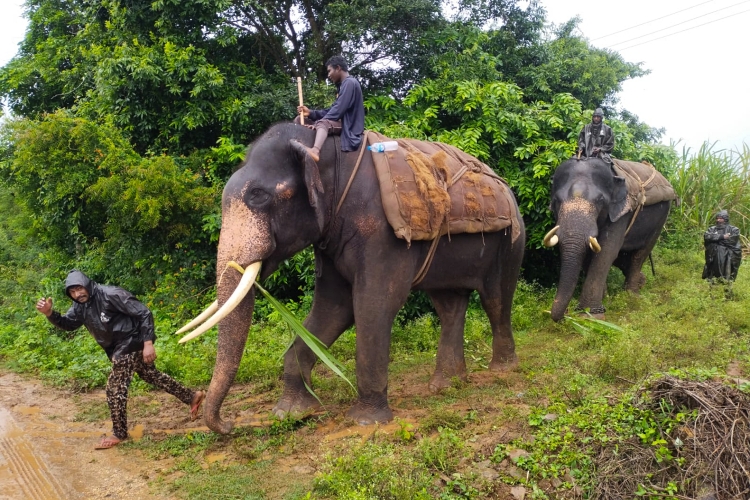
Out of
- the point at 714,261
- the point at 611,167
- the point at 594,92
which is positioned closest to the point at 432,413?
the point at 611,167

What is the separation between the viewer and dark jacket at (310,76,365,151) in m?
4.74

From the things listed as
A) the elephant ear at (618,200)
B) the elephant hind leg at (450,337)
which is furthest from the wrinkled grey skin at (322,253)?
the elephant ear at (618,200)

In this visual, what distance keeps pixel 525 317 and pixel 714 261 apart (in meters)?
3.04

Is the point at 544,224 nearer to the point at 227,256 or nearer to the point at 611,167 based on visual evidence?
the point at 611,167

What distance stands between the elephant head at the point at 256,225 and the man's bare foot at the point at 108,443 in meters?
0.94

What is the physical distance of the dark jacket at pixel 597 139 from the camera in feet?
27.5

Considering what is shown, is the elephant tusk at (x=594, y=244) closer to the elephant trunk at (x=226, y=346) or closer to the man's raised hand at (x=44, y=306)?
the elephant trunk at (x=226, y=346)

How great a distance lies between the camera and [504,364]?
20.5ft

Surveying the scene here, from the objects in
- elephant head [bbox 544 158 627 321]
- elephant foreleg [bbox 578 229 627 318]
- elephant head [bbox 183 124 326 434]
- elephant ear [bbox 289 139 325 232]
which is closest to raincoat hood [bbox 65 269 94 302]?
elephant head [bbox 183 124 326 434]

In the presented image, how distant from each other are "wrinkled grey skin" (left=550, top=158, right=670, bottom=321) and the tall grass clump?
4085mm

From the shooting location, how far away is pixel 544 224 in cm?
922

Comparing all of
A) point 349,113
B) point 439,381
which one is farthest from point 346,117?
point 439,381

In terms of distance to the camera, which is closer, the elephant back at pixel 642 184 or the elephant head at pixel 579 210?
the elephant head at pixel 579 210

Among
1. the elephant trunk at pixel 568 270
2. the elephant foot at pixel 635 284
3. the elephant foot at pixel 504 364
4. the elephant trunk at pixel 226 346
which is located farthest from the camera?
the elephant foot at pixel 635 284
